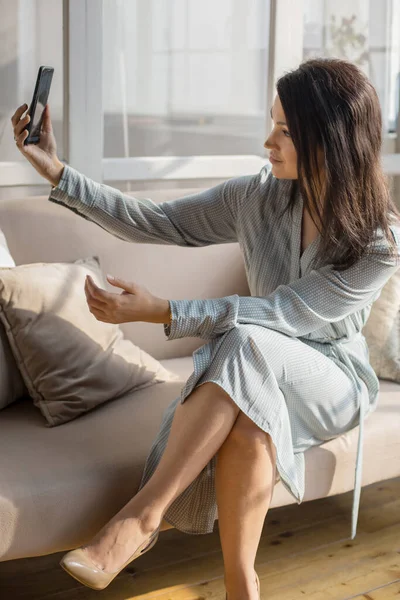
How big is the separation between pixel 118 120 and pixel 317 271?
1049mm

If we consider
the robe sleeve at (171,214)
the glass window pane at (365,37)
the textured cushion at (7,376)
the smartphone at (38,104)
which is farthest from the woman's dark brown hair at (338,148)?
the glass window pane at (365,37)

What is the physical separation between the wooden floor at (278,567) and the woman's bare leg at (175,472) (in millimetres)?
394

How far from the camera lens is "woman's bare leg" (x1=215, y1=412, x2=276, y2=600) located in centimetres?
166

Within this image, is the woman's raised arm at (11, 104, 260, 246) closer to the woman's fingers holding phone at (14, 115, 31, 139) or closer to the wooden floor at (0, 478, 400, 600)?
the woman's fingers holding phone at (14, 115, 31, 139)

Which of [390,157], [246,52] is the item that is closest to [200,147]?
[246,52]

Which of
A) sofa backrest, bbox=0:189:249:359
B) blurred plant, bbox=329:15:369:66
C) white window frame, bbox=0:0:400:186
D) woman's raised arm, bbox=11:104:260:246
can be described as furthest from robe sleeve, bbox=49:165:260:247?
blurred plant, bbox=329:15:369:66

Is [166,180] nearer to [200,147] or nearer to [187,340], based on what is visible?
[200,147]

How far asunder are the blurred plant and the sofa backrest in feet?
3.31

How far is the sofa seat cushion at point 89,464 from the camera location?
1646mm

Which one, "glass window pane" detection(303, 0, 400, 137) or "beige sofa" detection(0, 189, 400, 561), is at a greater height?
"glass window pane" detection(303, 0, 400, 137)

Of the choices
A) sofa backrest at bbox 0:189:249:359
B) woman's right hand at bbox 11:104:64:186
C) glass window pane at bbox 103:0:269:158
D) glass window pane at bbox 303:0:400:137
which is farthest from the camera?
glass window pane at bbox 303:0:400:137

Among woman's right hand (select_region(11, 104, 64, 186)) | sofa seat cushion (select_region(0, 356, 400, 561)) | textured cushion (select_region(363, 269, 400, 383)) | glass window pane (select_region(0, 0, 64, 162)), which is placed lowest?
sofa seat cushion (select_region(0, 356, 400, 561))

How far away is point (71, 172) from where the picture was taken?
1943 millimetres

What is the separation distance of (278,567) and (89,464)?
2.18 ft
